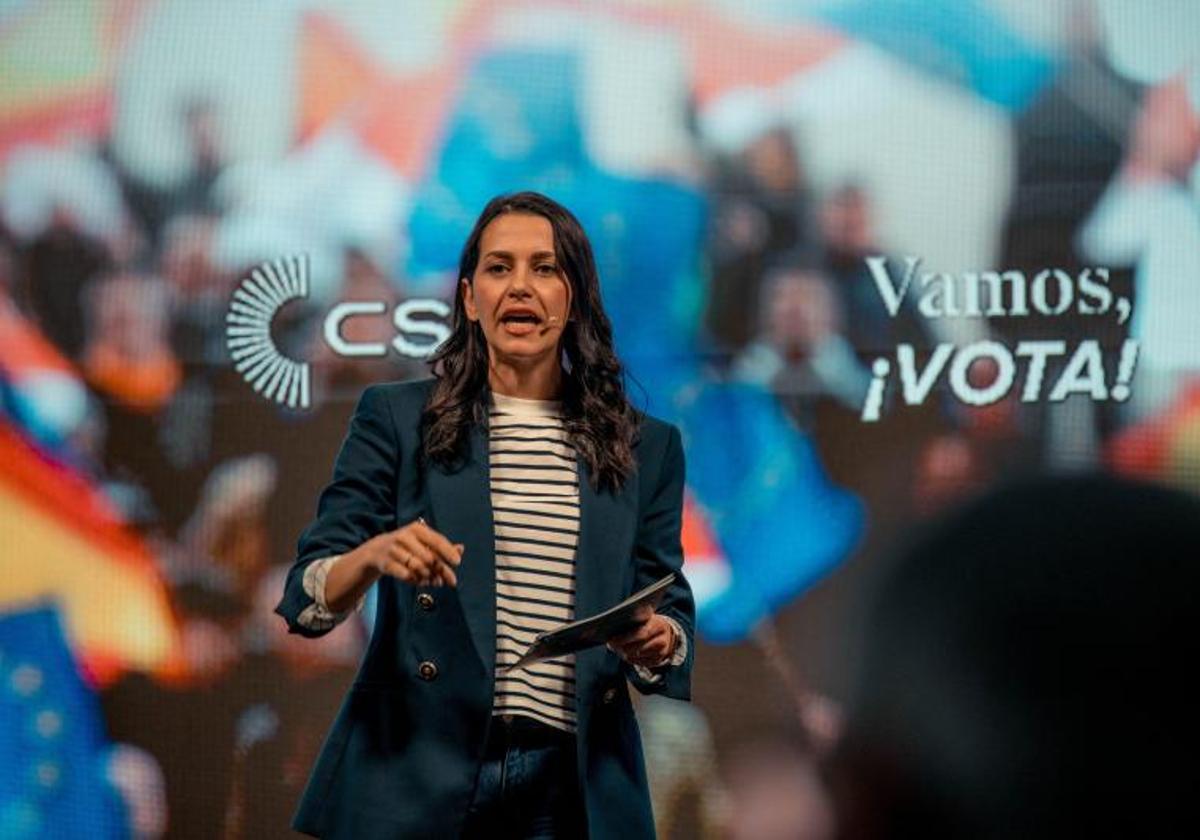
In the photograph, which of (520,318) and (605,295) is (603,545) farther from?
(605,295)

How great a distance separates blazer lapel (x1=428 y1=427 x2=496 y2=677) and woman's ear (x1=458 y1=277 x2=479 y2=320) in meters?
0.21

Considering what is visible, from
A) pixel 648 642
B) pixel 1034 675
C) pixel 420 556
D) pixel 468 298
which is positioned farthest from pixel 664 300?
pixel 420 556

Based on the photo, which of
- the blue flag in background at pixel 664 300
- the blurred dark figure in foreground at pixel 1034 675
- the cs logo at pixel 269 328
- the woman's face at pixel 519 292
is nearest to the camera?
the woman's face at pixel 519 292

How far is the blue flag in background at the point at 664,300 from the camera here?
11.8 ft

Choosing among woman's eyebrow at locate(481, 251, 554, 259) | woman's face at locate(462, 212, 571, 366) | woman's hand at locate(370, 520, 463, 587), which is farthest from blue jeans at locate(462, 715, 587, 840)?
woman's eyebrow at locate(481, 251, 554, 259)

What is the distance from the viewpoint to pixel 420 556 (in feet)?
5.58

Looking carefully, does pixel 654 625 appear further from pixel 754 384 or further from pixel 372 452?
pixel 754 384

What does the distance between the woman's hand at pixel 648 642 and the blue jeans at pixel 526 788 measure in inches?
4.9

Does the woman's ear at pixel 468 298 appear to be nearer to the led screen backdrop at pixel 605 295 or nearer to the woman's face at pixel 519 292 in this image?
the woman's face at pixel 519 292

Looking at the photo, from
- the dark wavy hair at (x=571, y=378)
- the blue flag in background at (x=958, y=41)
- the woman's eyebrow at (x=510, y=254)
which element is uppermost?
the blue flag in background at (x=958, y=41)

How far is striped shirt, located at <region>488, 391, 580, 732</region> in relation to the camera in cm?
195

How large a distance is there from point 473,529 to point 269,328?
75.8 inches

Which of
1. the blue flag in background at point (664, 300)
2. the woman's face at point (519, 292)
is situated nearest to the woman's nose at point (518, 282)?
the woman's face at point (519, 292)

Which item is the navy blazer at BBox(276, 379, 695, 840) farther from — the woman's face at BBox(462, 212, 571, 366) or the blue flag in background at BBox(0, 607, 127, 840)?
the blue flag in background at BBox(0, 607, 127, 840)
